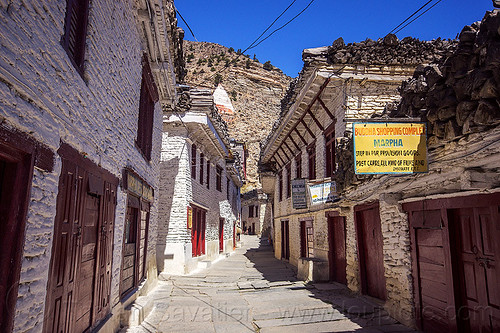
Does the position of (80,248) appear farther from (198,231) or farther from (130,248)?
(198,231)

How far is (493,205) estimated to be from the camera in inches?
157

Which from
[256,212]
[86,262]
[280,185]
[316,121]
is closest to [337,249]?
[316,121]

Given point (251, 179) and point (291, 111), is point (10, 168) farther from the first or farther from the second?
point (251, 179)

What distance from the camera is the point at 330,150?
10523 millimetres

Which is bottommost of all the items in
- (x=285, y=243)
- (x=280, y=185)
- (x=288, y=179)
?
(x=285, y=243)

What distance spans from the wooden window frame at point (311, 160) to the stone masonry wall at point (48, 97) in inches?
329

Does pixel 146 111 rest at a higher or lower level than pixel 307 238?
higher

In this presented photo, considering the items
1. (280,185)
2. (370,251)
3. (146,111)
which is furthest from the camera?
(280,185)

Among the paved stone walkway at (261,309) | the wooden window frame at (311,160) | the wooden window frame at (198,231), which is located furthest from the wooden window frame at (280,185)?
the paved stone walkway at (261,309)

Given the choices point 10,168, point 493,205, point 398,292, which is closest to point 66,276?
point 10,168

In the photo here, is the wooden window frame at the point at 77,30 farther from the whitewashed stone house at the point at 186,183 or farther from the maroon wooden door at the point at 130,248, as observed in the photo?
the whitewashed stone house at the point at 186,183

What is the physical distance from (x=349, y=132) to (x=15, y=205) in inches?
293

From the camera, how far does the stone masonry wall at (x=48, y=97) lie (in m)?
2.38

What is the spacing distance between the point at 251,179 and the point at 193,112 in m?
35.2
